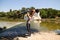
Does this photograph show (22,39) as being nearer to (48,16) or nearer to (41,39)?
(41,39)

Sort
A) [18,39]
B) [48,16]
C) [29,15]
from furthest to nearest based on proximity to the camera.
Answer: [48,16]
[29,15]
[18,39]

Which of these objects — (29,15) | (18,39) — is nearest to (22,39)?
(18,39)

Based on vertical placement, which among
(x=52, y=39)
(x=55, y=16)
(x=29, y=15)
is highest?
(x=29, y=15)

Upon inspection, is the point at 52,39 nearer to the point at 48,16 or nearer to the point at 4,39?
the point at 4,39

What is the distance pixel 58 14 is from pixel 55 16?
2.42 ft

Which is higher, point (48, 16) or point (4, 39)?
A: point (4, 39)

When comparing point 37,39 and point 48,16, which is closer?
point 37,39

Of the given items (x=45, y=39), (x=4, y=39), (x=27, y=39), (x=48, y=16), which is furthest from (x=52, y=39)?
(x=48, y=16)

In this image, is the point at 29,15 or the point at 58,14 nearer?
the point at 29,15

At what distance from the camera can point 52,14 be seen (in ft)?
104

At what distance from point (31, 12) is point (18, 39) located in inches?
45.8

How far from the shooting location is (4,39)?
6.59 meters

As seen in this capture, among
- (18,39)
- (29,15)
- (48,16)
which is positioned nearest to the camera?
(18,39)

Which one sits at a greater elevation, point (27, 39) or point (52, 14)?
point (27, 39)
